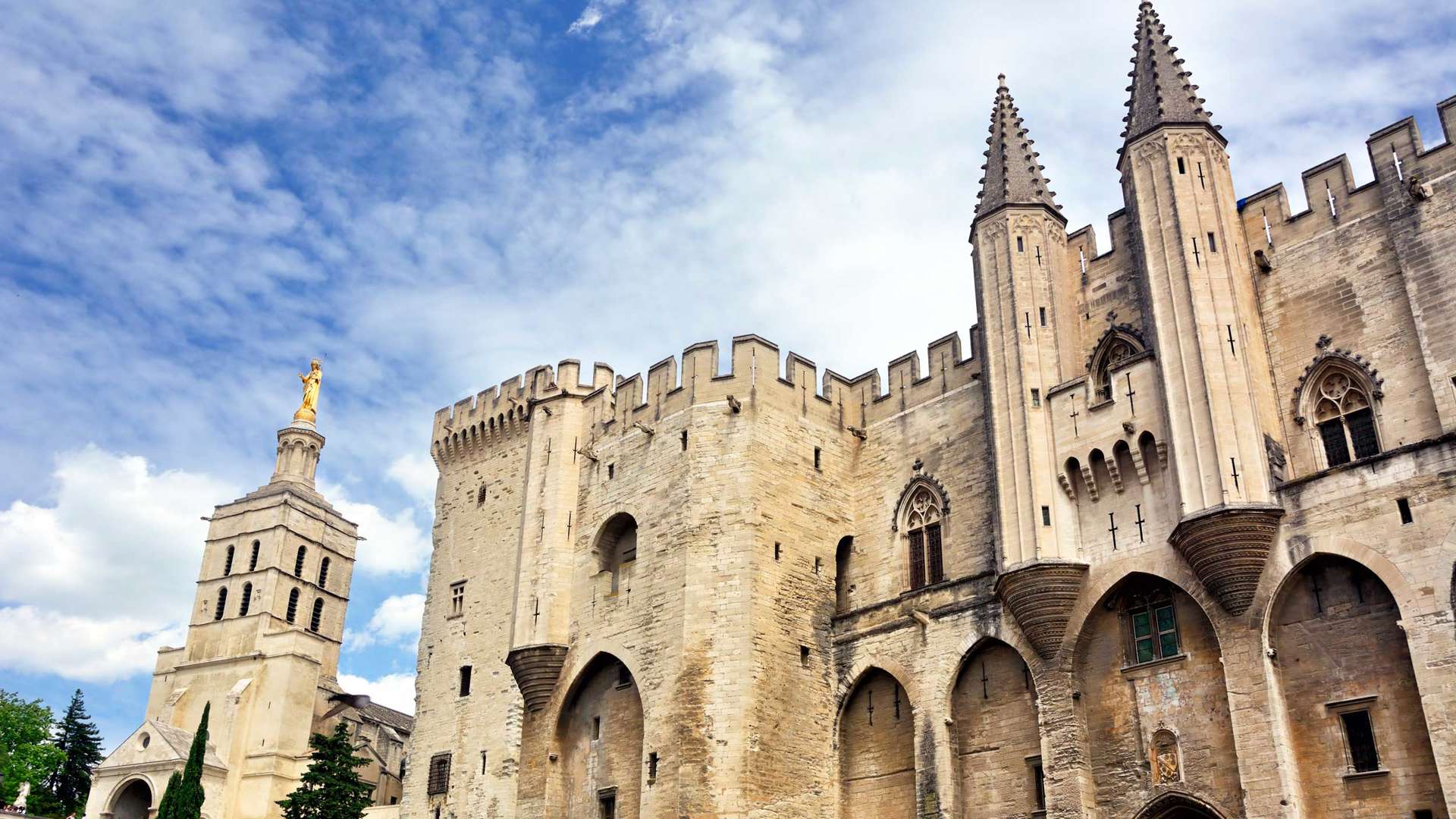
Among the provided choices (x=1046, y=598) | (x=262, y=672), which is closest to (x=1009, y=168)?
(x=1046, y=598)

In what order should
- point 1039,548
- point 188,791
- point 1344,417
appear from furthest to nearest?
point 188,791 → point 1039,548 → point 1344,417

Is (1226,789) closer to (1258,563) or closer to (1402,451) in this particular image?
(1258,563)

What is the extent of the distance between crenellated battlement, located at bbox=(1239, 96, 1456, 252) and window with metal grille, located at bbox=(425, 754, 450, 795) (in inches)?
803

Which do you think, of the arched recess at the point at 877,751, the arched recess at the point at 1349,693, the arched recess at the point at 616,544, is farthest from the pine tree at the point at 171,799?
the arched recess at the point at 1349,693

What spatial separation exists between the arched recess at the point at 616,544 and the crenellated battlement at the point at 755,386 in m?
2.18

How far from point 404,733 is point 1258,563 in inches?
1539

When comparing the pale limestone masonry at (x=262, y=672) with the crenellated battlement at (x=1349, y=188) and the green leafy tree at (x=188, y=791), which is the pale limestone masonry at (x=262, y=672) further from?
the crenellated battlement at (x=1349, y=188)

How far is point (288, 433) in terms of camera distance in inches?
2184

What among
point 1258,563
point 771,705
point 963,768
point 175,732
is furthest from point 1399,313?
point 175,732

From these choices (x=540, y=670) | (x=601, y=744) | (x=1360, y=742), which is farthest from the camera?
(x=540, y=670)

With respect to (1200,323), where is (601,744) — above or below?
below

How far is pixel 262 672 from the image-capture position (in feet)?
152

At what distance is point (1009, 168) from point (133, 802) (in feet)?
121

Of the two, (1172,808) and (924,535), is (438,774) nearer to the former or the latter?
(924,535)
